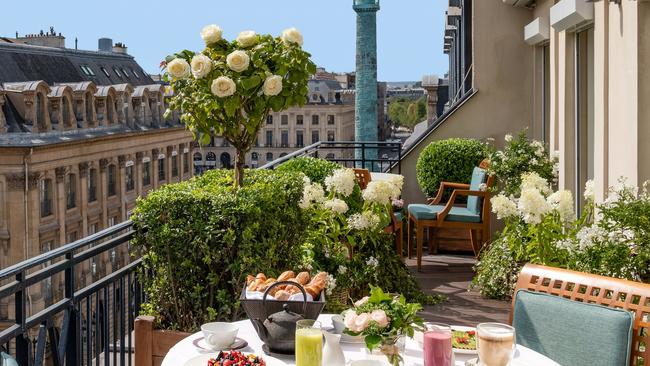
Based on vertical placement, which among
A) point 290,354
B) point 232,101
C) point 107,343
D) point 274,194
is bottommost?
point 107,343

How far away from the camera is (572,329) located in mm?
3275

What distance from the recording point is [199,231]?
193 inches

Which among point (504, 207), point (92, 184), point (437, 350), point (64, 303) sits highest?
point (504, 207)

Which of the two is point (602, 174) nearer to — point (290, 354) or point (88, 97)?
point (290, 354)

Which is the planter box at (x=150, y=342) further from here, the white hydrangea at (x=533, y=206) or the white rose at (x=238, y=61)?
the white hydrangea at (x=533, y=206)

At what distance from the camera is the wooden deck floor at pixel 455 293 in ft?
22.0

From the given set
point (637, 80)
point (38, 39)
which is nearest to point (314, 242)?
point (637, 80)

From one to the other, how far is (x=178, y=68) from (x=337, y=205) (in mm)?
1790

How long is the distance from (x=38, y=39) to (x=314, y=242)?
238 ft

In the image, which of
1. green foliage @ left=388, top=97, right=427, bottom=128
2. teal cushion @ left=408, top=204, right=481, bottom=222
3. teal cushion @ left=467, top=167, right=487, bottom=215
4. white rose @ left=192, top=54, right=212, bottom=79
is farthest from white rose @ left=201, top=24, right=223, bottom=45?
green foliage @ left=388, top=97, right=427, bottom=128

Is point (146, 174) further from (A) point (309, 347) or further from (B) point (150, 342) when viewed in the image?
(A) point (309, 347)

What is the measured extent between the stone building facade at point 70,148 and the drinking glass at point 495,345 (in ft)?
138

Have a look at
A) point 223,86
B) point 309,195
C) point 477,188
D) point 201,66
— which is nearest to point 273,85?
point 223,86

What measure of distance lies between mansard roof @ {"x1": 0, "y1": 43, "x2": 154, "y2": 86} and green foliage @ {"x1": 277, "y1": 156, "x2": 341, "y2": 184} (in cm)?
5174
